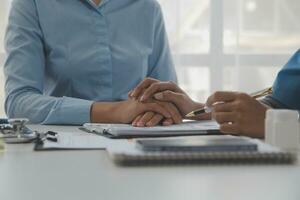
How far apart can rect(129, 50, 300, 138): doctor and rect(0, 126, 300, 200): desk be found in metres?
0.30

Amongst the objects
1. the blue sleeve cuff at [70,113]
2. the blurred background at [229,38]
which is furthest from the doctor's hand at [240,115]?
the blurred background at [229,38]

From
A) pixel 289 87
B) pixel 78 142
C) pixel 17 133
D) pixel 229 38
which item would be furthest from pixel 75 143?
pixel 229 38

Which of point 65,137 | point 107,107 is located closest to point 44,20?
point 107,107

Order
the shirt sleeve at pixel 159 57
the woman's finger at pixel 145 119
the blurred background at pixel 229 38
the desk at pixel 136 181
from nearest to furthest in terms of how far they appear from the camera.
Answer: the desk at pixel 136 181 → the woman's finger at pixel 145 119 → the shirt sleeve at pixel 159 57 → the blurred background at pixel 229 38

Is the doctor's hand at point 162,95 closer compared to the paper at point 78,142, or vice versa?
the paper at point 78,142

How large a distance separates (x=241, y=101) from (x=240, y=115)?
0.10ft

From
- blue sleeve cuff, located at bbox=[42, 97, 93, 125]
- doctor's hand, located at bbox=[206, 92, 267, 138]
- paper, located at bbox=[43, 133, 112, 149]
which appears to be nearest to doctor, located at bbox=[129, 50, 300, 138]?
doctor's hand, located at bbox=[206, 92, 267, 138]

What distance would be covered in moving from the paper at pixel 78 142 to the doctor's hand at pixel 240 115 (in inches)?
9.5

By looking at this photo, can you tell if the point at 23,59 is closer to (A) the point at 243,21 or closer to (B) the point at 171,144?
(B) the point at 171,144

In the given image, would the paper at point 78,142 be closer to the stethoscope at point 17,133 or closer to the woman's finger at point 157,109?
the stethoscope at point 17,133

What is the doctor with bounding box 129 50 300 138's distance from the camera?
1.00m

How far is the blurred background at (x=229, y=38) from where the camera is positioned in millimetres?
2430

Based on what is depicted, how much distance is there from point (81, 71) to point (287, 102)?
2.08ft

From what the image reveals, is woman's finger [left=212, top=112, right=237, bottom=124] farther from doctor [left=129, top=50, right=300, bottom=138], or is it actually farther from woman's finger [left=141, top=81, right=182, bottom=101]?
woman's finger [left=141, top=81, right=182, bottom=101]
